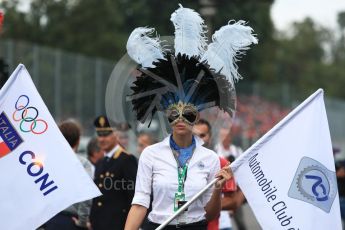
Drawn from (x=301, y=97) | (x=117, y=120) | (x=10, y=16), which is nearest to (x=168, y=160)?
(x=117, y=120)

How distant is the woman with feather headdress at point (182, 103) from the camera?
7.07 metres

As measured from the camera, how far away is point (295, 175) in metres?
7.28

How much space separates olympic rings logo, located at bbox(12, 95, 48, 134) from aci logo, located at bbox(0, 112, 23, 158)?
0.06m

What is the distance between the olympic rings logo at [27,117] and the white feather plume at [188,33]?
1.15 m

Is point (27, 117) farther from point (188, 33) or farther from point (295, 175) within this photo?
point (295, 175)

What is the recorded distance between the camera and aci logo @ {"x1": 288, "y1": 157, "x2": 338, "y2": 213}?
7.20 metres

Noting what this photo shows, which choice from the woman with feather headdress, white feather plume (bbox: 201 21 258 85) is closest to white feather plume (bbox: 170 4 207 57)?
the woman with feather headdress

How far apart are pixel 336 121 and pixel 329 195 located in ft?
144

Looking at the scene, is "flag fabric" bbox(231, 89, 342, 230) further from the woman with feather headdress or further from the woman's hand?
the woman with feather headdress

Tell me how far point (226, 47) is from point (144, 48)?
0.65 metres

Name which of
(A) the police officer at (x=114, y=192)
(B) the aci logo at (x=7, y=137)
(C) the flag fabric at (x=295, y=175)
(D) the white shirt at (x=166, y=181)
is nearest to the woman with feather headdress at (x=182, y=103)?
(D) the white shirt at (x=166, y=181)

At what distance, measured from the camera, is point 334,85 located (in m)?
114

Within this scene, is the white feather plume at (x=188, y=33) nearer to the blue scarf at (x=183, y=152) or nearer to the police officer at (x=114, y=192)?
the blue scarf at (x=183, y=152)

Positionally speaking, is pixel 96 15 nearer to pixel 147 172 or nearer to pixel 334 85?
pixel 147 172
